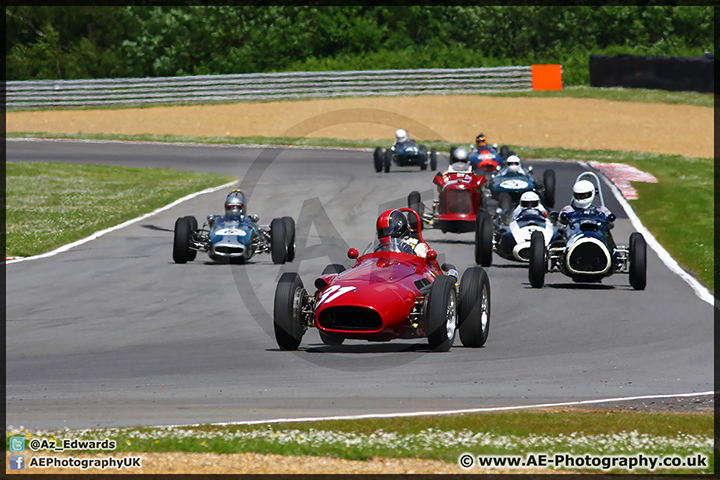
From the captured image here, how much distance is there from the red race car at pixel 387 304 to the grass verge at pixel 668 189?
6.43m

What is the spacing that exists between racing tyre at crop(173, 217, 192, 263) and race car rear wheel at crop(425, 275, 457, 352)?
826 cm

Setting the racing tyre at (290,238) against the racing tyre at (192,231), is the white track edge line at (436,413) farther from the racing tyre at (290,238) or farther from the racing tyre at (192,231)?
the racing tyre at (192,231)

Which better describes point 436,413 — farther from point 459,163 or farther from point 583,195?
point 459,163

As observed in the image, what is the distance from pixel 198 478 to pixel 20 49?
54.8 metres

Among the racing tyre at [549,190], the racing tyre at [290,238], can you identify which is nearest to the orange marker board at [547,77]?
the racing tyre at [549,190]

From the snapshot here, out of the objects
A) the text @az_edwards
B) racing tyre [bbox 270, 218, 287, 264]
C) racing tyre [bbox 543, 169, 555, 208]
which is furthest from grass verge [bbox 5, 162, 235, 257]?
the text @az_edwards

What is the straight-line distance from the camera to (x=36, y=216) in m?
26.2

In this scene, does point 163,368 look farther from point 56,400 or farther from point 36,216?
point 36,216

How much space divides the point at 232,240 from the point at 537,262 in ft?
19.4

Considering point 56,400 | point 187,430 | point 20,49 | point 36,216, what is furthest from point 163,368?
point 20,49

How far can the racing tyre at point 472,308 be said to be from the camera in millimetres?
12688

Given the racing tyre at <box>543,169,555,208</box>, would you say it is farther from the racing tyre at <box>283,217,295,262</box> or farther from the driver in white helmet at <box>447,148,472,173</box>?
the racing tyre at <box>283,217,295,262</box>

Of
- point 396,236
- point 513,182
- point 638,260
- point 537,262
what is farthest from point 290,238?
point 638,260

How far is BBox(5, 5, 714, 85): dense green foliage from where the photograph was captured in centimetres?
5888
